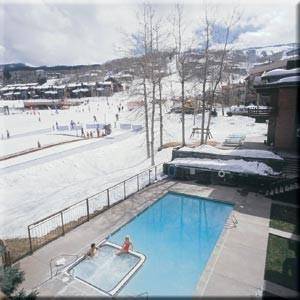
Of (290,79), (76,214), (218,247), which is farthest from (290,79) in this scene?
(76,214)

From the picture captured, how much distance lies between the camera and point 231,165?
17516 millimetres

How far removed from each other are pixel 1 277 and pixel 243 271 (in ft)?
25.1

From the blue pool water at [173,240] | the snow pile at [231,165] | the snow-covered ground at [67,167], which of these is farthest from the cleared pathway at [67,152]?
the blue pool water at [173,240]

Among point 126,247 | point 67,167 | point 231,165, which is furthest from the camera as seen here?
point 67,167

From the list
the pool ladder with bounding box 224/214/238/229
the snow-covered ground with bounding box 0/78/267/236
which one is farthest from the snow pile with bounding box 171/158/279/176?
the snow-covered ground with bounding box 0/78/267/236

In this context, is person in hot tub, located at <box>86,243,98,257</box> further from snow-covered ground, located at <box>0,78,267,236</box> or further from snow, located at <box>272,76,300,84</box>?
snow, located at <box>272,76,300,84</box>

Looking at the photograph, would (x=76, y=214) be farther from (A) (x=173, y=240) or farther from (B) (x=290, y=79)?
(B) (x=290, y=79)

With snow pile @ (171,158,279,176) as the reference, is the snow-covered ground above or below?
below

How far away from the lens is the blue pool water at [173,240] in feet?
30.8

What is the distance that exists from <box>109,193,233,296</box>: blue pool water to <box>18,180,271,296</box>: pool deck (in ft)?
1.68

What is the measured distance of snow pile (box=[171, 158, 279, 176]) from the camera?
55.0 feet

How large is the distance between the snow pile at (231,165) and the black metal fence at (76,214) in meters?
2.49

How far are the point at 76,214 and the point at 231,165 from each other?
10.1 meters

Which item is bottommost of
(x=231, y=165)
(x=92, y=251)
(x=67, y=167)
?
(x=92, y=251)
